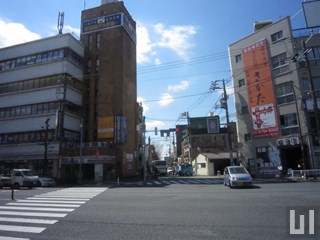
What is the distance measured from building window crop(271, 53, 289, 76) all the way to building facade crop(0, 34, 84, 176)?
29.9m

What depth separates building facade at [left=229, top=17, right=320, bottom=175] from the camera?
109ft

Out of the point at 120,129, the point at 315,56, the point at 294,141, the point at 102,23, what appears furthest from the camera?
the point at 102,23

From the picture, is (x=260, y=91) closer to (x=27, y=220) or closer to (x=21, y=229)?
(x=27, y=220)

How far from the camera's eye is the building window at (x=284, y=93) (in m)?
35.0

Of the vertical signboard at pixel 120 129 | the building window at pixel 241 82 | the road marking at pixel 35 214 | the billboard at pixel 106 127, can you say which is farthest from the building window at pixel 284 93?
the road marking at pixel 35 214

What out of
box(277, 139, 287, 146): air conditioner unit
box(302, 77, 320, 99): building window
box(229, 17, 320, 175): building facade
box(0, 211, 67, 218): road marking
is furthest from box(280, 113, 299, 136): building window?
box(0, 211, 67, 218): road marking

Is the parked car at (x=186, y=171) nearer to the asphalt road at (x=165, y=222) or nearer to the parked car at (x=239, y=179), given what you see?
the parked car at (x=239, y=179)

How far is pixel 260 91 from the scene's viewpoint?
124ft

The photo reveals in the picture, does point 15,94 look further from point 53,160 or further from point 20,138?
point 53,160

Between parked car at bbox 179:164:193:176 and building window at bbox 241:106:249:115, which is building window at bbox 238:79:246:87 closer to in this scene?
building window at bbox 241:106:249:115

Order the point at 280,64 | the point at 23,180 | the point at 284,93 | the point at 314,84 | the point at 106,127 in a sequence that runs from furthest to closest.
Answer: the point at 106,127
the point at 280,64
the point at 284,93
the point at 314,84
the point at 23,180

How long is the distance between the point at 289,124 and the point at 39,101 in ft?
122

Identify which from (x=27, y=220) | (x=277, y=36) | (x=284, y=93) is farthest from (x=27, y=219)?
(x=277, y=36)

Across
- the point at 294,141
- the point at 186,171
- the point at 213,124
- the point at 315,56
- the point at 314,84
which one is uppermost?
the point at 315,56
